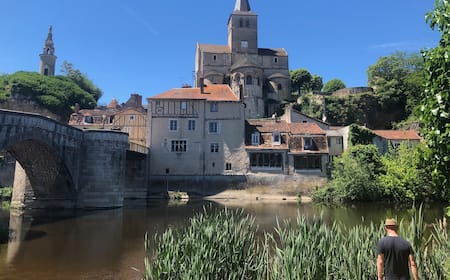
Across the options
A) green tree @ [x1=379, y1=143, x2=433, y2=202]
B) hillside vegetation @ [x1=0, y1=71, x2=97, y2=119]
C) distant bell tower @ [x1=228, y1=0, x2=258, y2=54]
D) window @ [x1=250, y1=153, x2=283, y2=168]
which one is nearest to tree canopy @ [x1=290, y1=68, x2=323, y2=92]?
distant bell tower @ [x1=228, y1=0, x2=258, y2=54]

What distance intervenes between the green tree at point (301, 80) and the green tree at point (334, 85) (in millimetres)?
3587

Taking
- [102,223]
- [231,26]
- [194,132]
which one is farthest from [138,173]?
[231,26]

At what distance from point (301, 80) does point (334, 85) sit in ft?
20.9

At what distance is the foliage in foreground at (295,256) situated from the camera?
5734 mm

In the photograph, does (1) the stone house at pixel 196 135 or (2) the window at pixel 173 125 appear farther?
(2) the window at pixel 173 125

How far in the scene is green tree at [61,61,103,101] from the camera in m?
73.8

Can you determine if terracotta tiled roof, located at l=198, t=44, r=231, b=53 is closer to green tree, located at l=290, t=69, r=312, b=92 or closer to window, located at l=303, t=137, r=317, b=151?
green tree, located at l=290, t=69, r=312, b=92

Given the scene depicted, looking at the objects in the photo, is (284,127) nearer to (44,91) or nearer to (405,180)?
(405,180)

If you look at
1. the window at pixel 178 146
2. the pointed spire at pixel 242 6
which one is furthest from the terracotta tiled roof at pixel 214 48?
the window at pixel 178 146

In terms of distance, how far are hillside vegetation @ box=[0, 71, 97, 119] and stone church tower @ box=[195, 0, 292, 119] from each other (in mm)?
21287

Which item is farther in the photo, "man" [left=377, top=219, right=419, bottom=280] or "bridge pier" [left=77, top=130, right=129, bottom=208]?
"bridge pier" [left=77, top=130, right=129, bottom=208]

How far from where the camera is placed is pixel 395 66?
56.2 metres

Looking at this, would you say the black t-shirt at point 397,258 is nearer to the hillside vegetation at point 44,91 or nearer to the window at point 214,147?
the window at point 214,147

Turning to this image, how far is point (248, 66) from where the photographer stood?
54.8m
